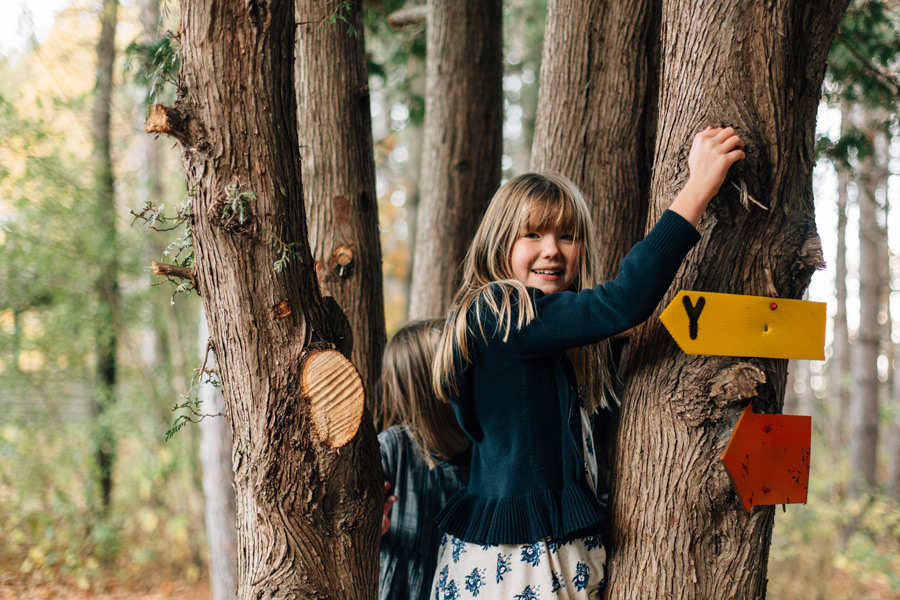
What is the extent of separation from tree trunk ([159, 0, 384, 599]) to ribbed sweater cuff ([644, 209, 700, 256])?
88 centimetres

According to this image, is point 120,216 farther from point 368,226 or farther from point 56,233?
point 368,226

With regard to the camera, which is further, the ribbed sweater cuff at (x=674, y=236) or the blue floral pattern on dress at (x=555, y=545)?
the blue floral pattern on dress at (x=555, y=545)

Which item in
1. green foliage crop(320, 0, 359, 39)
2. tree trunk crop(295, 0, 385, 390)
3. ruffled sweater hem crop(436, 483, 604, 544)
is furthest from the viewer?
tree trunk crop(295, 0, 385, 390)

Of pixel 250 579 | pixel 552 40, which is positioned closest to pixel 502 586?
pixel 250 579

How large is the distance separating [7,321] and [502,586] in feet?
23.8

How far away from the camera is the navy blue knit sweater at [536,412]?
1659mm

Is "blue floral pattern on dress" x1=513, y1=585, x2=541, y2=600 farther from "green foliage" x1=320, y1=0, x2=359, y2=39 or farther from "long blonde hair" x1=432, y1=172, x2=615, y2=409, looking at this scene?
"green foliage" x1=320, y1=0, x2=359, y2=39

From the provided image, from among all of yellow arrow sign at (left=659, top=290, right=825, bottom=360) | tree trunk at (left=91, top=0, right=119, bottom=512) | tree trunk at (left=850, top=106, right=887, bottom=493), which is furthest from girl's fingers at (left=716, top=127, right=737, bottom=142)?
tree trunk at (left=850, top=106, right=887, bottom=493)

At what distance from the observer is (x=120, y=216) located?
24.2 feet

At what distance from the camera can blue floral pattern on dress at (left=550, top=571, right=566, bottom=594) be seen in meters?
1.79

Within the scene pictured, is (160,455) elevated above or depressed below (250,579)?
below

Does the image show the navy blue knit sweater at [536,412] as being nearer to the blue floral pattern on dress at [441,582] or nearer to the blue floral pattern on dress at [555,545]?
the blue floral pattern on dress at [555,545]

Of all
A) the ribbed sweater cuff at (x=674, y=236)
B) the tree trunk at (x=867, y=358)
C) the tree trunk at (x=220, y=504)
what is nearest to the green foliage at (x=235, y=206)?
the ribbed sweater cuff at (x=674, y=236)

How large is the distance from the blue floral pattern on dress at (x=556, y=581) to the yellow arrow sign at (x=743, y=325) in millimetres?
727
